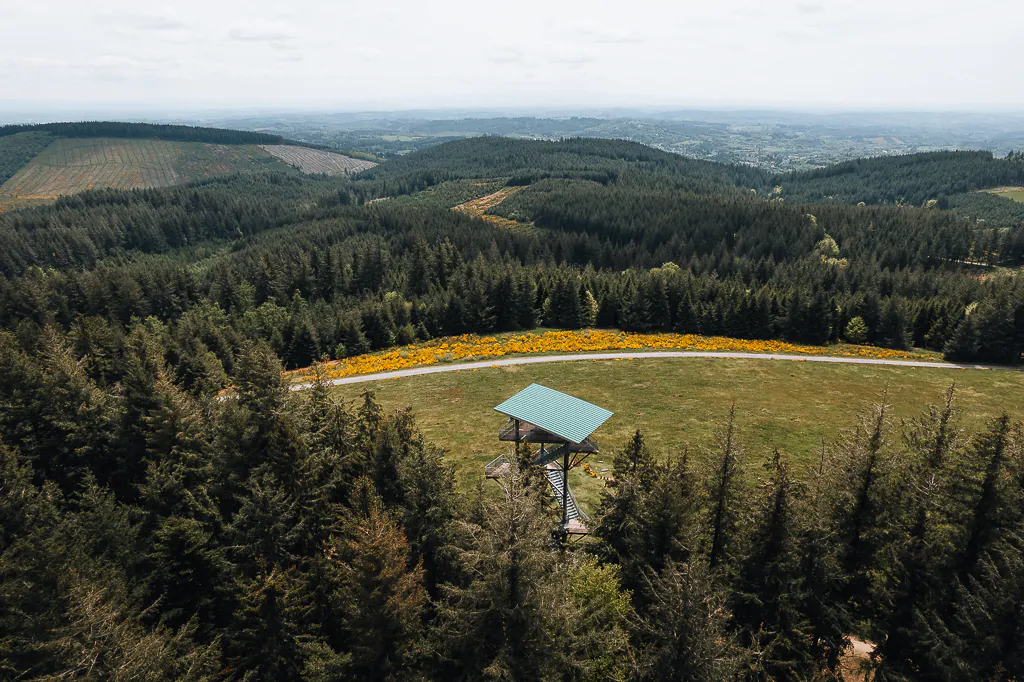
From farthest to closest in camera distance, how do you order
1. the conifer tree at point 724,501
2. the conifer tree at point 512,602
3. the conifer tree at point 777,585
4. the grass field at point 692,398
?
1. the grass field at point 692,398
2. the conifer tree at point 724,501
3. the conifer tree at point 777,585
4. the conifer tree at point 512,602

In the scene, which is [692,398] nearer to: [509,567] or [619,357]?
[619,357]

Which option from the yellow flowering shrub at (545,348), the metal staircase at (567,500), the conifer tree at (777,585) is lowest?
the yellow flowering shrub at (545,348)

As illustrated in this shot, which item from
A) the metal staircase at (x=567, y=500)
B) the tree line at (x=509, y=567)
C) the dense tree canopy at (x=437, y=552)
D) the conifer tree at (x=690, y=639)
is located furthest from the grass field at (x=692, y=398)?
the conifer tree at (x=690, y=639)

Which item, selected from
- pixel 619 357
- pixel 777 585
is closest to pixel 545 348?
pixel 619 357

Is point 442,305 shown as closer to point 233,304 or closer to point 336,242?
point 233,304

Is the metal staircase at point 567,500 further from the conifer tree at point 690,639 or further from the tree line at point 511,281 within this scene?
the tree line at point 511,281

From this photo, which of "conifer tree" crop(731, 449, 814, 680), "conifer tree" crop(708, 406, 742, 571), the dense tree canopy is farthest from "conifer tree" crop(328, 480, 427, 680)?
"conifer tree" crop(731, 449, 814, 680)
